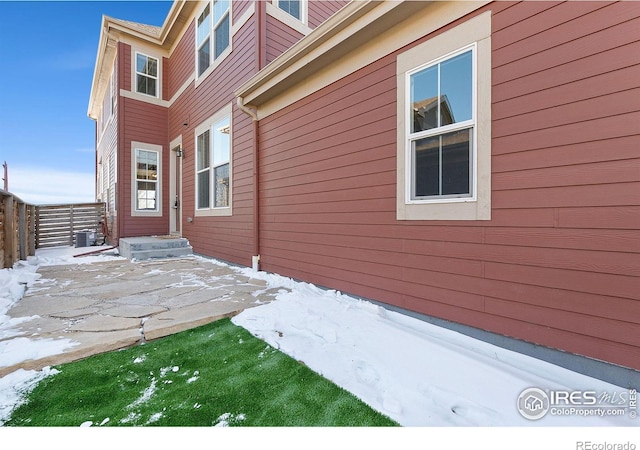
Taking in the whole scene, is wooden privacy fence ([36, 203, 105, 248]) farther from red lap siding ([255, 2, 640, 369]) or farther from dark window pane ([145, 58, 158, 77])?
red lap siding ([255, 2, 640, 369])

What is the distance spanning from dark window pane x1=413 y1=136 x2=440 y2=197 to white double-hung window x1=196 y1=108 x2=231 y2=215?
3.99 meters

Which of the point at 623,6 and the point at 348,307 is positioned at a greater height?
the point at 623,6

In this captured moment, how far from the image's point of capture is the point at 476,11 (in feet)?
7.59

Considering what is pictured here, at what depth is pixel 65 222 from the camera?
841 centimetres

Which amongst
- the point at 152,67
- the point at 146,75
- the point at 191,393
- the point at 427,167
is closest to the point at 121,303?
the point at 191,393

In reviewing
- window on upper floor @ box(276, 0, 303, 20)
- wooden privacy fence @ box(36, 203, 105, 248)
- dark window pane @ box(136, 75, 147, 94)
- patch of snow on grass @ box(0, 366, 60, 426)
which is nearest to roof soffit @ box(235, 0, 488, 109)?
window on upper floor @ box(276, 0, 303, 20)

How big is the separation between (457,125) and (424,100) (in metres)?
0.46

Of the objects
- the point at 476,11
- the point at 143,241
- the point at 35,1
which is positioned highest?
the point at 35,1

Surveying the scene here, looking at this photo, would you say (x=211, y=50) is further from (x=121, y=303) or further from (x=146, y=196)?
(x=121, y=303)

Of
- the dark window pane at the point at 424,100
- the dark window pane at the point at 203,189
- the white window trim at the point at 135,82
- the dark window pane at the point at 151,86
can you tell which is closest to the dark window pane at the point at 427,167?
the dark window pane at the point at 424,100

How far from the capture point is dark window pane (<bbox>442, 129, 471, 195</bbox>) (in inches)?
94.3
